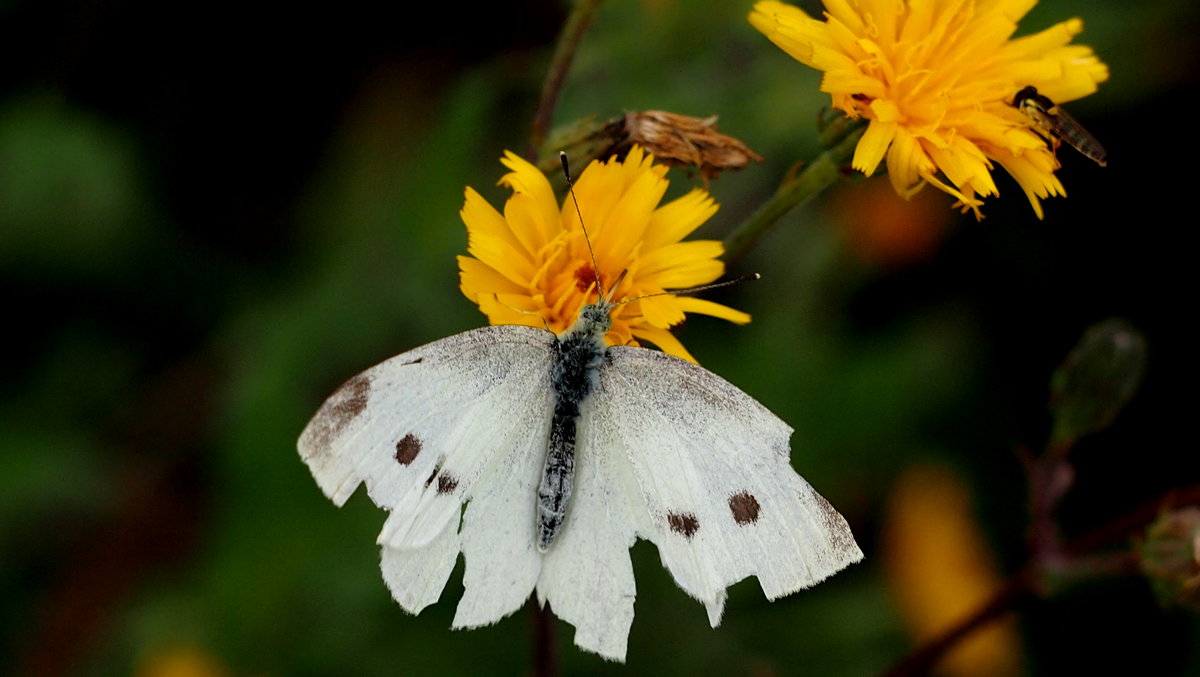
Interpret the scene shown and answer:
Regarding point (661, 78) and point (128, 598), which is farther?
point (128, 598)

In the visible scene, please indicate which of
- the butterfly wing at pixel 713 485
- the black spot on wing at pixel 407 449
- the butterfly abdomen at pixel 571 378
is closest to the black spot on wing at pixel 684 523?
the butterfly wing at pixel 713 485

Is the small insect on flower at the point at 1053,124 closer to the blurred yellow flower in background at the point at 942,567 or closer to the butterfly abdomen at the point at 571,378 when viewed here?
the butterfly abdomen at the point at 571,378

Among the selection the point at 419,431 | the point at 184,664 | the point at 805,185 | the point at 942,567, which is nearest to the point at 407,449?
the point at 419,431

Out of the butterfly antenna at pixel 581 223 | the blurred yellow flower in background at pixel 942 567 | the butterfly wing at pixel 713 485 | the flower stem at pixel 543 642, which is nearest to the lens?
the butterfly wing at pixel 713 485

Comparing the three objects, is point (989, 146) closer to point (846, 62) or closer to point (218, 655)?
point (846, 62)

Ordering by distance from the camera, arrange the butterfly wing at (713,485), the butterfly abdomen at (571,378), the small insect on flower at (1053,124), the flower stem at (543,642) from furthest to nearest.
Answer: the flower stem at (543,642) → the small insect on flower at (1053,124) → the butterfly abdomen at (571,378) → the butterfly wing at (713,485)

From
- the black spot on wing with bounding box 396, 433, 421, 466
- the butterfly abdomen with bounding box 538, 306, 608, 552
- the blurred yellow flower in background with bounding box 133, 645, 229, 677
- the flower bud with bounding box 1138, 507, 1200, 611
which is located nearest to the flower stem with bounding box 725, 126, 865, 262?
the butterfly abdomen with bounding box 538, 306, 608, 552

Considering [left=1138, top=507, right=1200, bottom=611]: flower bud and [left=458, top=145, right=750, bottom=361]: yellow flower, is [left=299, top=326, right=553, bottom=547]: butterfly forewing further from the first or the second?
[left=1138, top=507, right=1200, bottom=611]: flower bud

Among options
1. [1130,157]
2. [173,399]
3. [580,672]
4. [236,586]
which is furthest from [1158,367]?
[173,399]
